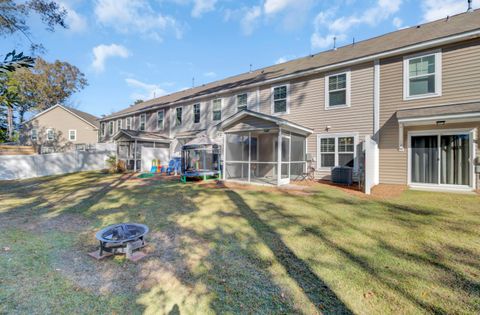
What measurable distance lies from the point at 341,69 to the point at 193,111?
1089 cm

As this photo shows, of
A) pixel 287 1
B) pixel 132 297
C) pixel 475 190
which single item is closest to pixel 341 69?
pixel 287 1

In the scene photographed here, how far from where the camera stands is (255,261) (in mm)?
3438

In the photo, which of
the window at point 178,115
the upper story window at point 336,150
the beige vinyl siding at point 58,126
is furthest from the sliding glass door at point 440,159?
the beige vinyl siding at point 58,126

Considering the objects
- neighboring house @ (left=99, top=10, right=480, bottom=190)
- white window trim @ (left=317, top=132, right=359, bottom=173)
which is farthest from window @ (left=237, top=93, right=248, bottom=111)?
white window trim @ (left=317, top=132, right=359, bottom=173)

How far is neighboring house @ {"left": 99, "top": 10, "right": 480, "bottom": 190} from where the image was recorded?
26.2 ft

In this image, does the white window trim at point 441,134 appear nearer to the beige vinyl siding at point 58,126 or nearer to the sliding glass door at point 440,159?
the sliding glass door at point 440,159

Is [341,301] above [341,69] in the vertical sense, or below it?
below

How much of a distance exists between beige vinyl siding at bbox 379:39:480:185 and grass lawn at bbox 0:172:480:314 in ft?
9.89

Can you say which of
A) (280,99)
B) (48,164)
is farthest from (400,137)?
(48,164)

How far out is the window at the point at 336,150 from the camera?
1027cm

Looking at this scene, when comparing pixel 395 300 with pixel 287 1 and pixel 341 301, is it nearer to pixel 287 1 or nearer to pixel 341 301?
pixel 341 301

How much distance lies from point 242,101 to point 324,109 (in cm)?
541

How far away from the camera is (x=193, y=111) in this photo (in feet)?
56.7

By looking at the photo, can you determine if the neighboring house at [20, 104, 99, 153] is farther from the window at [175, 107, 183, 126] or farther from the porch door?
the porch door
